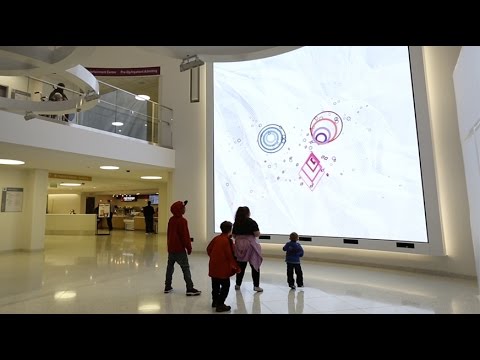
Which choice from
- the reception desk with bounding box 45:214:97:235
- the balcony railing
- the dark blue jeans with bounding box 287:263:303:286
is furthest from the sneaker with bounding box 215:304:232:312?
the reception desk with bounding box 45:214:97:235

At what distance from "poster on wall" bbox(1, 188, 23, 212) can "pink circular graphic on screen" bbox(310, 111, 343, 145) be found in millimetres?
9896

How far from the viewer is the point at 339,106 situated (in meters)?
7.37

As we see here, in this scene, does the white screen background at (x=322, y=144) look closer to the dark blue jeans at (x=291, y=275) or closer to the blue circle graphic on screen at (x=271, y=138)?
the blue circle graphic on screen at (x=271, y=138)

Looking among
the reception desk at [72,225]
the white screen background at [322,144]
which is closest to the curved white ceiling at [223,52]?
the white screen background at [322,144]

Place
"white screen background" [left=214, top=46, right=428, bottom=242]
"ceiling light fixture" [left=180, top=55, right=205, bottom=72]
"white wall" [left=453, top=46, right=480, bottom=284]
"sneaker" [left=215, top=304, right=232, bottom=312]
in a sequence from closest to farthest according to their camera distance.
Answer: "white wall" [left=453, top=46, right=480, bottom=284] → "sneaker" [left=215, top=304, right=232, bottom=312] → "ceiling light fixture" [left=180, top=55, right=205, bottom=72] → "white screen background" [left=214, top=46, right=428, bottom=242]

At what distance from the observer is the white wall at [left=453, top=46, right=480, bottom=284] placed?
11.8 feet

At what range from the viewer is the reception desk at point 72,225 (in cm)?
1617

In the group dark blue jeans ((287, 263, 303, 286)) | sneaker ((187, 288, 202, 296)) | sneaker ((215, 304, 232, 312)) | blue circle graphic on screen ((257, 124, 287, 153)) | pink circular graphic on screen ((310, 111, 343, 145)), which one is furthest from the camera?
blue circle graphic on screen ((257, 124, 287, 153))

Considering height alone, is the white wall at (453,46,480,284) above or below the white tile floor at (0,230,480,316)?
above

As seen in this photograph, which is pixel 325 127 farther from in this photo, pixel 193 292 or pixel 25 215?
pixel 25 215

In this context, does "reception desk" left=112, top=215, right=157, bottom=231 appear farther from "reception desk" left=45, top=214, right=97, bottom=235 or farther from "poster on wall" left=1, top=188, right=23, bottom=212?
"poster on wall" left=1, top=188, right=23, bottom=212

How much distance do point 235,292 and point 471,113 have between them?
4.18 metres
